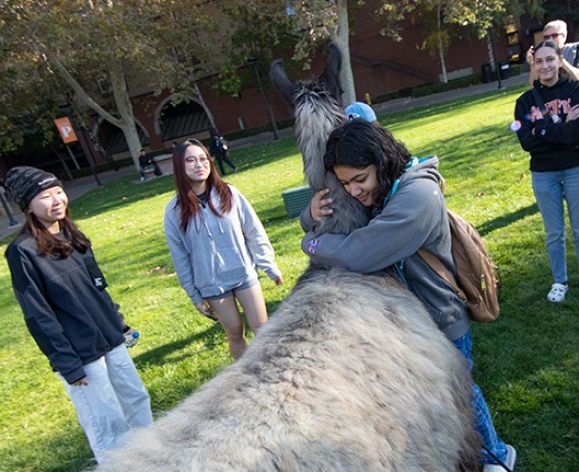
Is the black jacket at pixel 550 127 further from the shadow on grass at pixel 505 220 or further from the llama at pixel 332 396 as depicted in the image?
the llama at pixel 332 396

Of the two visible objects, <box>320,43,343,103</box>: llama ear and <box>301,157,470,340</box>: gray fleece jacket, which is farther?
<box>320,43,343,103</box>: llama ear

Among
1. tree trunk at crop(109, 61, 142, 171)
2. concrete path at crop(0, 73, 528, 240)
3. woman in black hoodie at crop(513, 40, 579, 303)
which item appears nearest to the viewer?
woman in black hoodie at crop(513, 40, 579, 303)

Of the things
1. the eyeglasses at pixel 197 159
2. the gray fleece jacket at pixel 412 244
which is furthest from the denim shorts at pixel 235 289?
the gray fleece jacket at pixel 412 244

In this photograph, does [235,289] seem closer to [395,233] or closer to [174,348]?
[174,348]

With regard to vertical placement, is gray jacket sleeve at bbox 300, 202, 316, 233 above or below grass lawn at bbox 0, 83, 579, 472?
above

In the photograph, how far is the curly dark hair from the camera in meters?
1.98

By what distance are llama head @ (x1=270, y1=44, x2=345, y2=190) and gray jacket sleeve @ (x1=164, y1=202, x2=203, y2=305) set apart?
6.01ft

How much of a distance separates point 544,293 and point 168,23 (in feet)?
79.3

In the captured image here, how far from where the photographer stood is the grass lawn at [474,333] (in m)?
3.26

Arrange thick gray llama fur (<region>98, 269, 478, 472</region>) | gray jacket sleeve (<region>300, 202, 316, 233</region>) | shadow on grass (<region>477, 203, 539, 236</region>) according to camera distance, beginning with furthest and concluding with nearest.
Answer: shadow on grass (<region>477, 203, 539, 236</region>)
gray jacket sleeve (<region>300, 202, 316, 233</region>)
thick gray llama fur (<region>98, 269, 478, 472</region>)

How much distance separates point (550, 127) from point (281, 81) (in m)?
2.54

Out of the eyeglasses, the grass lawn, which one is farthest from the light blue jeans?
the eyeglasses

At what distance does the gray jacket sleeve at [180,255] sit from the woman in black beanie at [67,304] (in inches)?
27.4

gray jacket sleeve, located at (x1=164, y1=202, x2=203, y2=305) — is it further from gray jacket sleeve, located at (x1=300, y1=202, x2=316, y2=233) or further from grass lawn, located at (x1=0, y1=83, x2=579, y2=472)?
gray jacket sleeve, located at (x1=300, y1=202, x2=316, y2=233)
